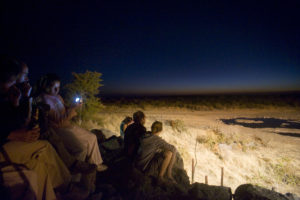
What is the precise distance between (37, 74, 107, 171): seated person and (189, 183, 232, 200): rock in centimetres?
175

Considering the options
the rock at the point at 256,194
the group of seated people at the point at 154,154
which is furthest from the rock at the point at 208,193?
the group of seated people at the point at 154,154

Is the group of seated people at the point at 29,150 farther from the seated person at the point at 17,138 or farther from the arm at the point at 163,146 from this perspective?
the arm at the point at 163,146

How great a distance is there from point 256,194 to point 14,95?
13.7ft

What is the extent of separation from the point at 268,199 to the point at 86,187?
316cm

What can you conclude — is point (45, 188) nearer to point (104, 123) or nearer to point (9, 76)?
point (9, 76)

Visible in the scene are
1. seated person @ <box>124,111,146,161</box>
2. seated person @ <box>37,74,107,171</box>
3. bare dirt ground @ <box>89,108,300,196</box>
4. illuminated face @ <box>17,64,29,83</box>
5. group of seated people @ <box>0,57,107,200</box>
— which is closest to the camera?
group of seated people @ <box>0,57,107,200</box>

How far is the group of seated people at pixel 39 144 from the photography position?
1.82 meters

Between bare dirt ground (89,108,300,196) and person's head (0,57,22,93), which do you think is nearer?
person's head (0,57,22,93)

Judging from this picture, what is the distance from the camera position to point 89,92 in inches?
338

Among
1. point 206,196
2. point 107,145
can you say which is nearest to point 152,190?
point 206,196

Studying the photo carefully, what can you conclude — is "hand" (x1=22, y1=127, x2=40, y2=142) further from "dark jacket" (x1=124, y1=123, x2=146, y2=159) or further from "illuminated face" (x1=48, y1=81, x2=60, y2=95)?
"dark jacket" (x1=124, y1=123, x2=146, y2=159)

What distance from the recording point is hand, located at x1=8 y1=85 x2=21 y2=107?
6.59ft

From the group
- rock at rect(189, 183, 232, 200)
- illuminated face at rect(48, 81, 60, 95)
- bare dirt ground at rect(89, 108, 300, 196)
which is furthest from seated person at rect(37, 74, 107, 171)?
bare dirt ground at rect(89, 108, 300, 196)

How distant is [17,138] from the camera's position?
1977 millimetres
